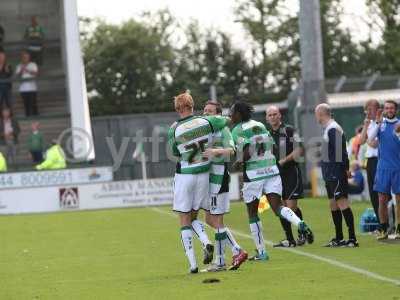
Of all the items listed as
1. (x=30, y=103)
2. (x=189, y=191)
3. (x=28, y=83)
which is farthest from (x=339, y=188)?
(x=30, y=103)

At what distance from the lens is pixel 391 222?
19.7m

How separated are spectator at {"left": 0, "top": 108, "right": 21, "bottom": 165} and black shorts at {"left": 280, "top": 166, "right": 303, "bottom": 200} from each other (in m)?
22.6

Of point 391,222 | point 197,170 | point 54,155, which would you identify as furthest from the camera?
point 54,155

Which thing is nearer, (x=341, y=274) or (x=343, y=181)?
(x=341, y=274)

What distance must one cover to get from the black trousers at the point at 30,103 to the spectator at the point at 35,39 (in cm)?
166

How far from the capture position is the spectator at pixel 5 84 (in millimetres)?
41562

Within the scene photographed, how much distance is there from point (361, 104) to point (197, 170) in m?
24.5

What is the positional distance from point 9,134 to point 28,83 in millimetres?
2547

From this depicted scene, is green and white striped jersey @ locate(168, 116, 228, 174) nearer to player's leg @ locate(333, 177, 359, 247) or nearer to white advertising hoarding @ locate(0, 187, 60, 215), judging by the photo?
player's leg @ locate(333, 177, 359, 247)

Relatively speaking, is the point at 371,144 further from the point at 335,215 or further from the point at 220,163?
the point at 220,163

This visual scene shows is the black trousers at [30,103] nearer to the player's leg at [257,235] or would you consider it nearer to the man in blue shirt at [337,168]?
the man in blue shirt at [337,168]

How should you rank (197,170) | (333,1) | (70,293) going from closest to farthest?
(70,293), (197,170), (333,1)

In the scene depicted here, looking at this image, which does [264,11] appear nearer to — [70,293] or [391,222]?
[391,222]

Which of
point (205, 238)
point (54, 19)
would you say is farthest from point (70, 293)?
point (54, 19)
